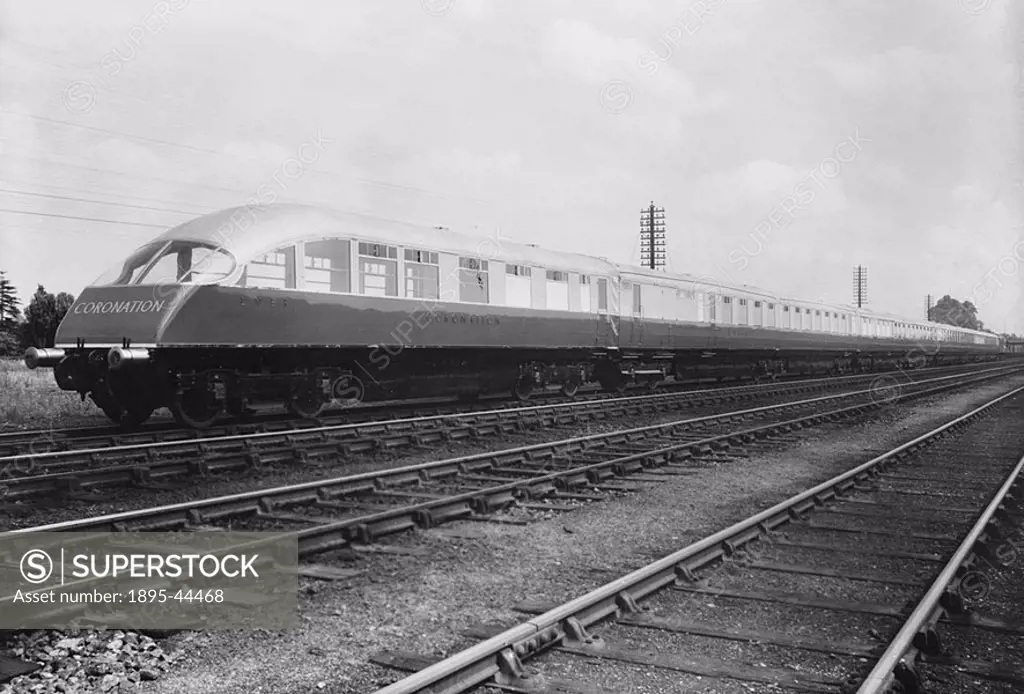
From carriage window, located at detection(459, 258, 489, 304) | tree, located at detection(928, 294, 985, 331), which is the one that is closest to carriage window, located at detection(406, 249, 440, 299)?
carriage window, located at detection(459, 258, 489, 304)

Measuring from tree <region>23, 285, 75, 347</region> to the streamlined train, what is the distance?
4951 centimetres

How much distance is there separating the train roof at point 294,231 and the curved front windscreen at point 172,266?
6.3 inches

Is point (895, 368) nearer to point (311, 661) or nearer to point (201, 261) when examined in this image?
point (201, 261)

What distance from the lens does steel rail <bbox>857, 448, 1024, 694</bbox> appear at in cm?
371

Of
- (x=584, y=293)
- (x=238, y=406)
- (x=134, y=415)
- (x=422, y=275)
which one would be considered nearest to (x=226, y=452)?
(x=238, y=406)

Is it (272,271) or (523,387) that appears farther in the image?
(523,387)

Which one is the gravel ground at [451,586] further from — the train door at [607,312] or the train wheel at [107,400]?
the train door at [607,312]

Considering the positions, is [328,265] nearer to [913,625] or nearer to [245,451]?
[245,451]

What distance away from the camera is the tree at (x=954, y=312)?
5669 inches

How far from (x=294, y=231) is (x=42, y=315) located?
56.9 m

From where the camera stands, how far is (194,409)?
40.3 feet

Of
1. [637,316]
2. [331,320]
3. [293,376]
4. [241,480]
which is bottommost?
[241,480]

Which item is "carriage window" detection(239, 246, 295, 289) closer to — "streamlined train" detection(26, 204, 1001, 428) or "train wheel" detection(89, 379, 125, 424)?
"streamlined train" detection(26, 204, 1001, 428)

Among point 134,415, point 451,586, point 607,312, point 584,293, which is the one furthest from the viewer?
point 607,312
